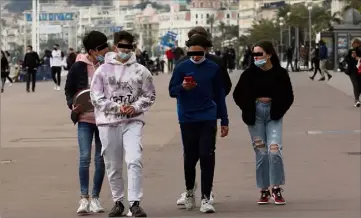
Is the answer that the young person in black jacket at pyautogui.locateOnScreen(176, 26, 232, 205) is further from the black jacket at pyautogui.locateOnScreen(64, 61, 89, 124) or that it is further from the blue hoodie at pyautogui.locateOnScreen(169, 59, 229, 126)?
the black jacket at pyautogui.locateOnScreen(64, 61, 89, 124)

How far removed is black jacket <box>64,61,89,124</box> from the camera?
1108 cm

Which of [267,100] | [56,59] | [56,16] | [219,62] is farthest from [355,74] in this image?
[56,16]

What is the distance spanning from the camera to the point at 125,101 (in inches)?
409

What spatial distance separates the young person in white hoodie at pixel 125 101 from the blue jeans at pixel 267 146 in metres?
1.57

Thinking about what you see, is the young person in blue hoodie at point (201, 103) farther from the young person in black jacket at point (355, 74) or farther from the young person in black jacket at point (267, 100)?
the young person in black jacket at point (355, 74)

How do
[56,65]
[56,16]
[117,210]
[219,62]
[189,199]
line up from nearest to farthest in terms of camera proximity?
[117,210] < [189,199] < [219,62] < [56,65] < [56,16]

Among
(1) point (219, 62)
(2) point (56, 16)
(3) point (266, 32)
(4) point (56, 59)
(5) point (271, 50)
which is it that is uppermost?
(5) point (271, 50)

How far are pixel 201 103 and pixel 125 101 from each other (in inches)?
35.8

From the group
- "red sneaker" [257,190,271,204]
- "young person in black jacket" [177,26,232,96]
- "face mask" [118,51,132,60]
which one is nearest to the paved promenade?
"red sneaker" [257,190,271,204]

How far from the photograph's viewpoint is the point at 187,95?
434 inches

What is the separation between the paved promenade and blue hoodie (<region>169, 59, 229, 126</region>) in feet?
2.97

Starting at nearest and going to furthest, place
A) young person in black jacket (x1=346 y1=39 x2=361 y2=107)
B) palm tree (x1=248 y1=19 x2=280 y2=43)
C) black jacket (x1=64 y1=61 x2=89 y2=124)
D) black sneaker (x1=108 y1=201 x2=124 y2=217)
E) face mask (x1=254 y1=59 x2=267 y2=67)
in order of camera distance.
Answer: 1. black sneaker (x1=108 y1=201 x2=124 y2=217)
2. black jacket (x1=64 y1=61 x2=89 y2=124)
3. face mask (x1=254 y1=59 x2=267 y2=67)
4. young person in black jacket (x1=346 y1=39 x2=361 y2=107)
5. palm tree (x1=248 y1=19 x2=280 y2=43)

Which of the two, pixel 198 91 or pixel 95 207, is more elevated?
pixel 198 91

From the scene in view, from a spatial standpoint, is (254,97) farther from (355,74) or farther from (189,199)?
(355,74)
